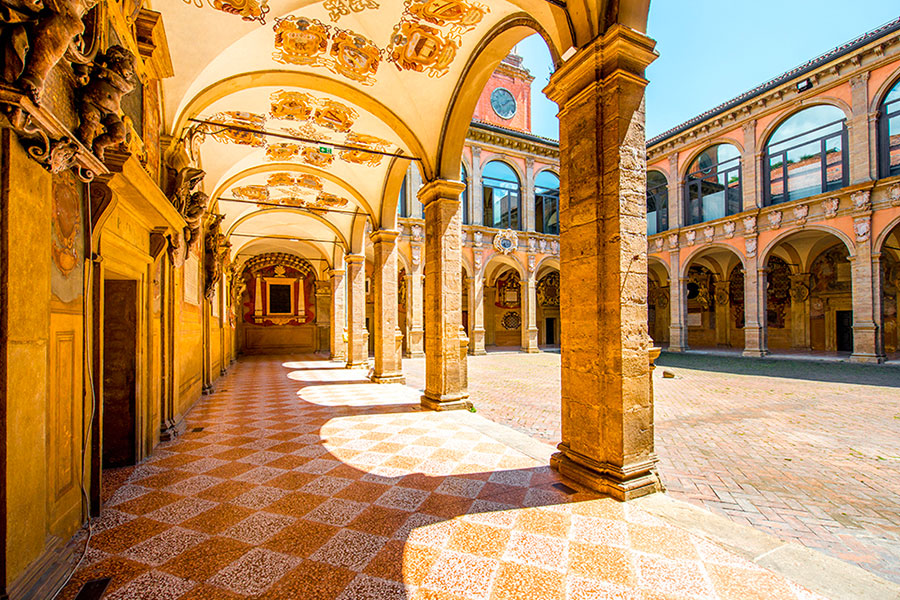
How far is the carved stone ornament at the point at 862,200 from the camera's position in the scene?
14758mm

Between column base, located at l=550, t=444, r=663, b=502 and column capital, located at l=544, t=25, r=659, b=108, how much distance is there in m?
3.22

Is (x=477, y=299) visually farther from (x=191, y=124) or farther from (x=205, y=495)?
(x=205, y=495)

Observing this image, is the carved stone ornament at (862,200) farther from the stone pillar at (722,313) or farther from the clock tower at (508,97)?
the clock tower at (508,97)

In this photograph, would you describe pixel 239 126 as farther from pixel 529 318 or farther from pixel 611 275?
pixel 529 318

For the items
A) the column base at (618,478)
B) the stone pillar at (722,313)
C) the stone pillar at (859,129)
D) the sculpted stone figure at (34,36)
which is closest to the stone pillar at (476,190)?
the stone pillar at (859,129)

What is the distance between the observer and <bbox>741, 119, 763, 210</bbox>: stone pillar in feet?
58.6

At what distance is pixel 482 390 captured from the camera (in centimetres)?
934

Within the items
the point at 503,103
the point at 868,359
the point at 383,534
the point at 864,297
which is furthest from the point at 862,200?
the point at 383,534

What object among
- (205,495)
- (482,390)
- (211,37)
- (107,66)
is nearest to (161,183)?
(211,37)

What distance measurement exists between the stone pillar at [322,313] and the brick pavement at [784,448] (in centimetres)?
1253

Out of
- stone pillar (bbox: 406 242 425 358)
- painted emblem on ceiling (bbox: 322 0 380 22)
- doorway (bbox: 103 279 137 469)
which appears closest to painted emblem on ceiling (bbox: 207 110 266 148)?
painted emblem on ceiling (bbox: 322 0 380 22)

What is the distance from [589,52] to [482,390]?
7.16m

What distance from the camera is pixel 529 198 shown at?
867 inches

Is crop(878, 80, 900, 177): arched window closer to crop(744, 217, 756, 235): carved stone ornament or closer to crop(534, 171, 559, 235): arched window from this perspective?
crop(744, 217, 756, 235): carved stone ornament
